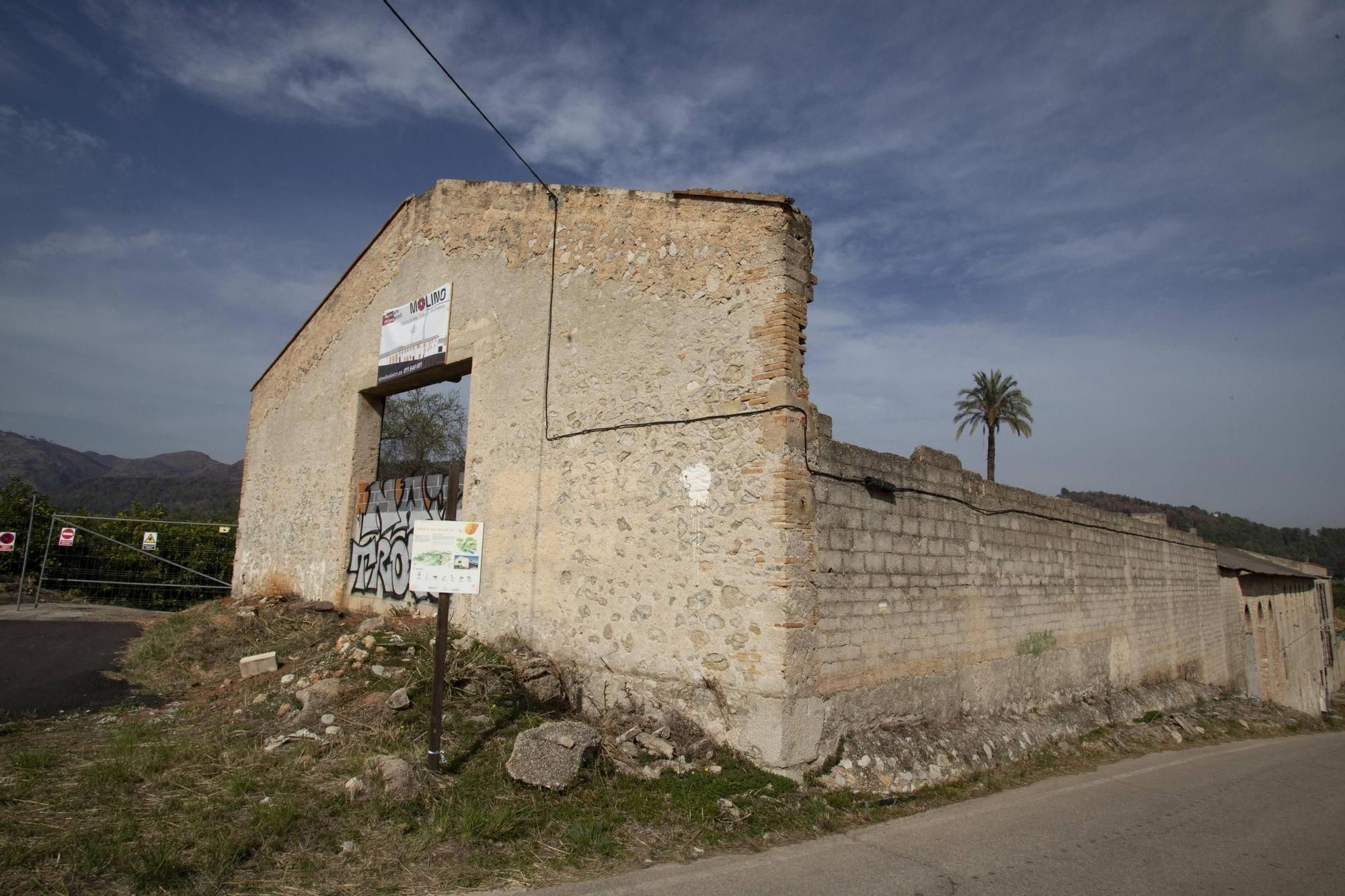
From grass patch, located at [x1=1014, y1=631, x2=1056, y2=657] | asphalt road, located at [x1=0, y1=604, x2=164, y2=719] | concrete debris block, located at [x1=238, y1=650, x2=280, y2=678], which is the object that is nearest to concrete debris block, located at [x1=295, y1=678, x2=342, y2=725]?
concrete debris block, located at [x1=238, y1=650, x2=280, y2=678]

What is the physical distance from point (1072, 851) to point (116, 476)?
132 metres

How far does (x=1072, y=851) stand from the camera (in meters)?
5.59

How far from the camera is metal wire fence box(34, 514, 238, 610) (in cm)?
1786

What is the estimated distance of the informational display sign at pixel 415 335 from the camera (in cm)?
1078

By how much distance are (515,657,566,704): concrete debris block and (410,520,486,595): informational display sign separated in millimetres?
1906

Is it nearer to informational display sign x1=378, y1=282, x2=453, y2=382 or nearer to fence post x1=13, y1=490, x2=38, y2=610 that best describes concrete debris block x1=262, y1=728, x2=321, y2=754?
informational display sign x1=378, y1=282, x2=453, y2=382

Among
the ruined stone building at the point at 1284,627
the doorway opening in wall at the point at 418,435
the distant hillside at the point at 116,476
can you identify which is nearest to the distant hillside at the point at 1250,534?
the ruined stone building at the point at 1284,627

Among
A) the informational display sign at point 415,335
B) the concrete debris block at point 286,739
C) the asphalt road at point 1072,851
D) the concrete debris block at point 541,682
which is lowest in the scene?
the asphalt road at point 1072,851

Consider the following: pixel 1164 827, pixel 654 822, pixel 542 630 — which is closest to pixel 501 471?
pixel 542 630

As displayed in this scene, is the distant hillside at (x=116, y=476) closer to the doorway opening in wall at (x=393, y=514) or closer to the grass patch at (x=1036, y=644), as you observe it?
the doorway opening in wall at (x=393, y=514)

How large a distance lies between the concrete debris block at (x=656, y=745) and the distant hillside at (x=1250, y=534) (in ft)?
202

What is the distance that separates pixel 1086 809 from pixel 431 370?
30.3 feet

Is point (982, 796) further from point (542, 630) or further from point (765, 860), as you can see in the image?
point (542, 630)

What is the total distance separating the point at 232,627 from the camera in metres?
11.2
